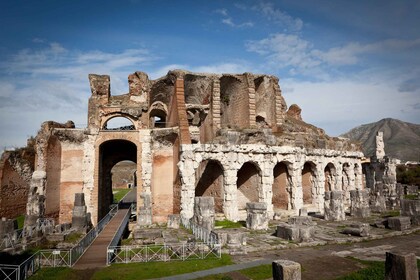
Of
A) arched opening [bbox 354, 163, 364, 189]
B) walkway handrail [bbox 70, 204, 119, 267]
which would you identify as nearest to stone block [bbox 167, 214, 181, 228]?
walkway handrail [bbox 70, 204, 119, 267]

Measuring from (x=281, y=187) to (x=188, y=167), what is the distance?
22.3ft

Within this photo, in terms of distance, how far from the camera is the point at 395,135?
9269cm

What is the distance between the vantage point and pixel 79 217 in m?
16.2

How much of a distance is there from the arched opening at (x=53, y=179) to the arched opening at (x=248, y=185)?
1042 cm

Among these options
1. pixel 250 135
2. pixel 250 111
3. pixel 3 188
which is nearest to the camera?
Answer: pixel 3 188

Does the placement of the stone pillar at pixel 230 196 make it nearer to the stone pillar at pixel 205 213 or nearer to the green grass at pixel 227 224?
the green grass at pixel 227 224

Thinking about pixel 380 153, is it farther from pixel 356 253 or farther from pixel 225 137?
pixel 356 253

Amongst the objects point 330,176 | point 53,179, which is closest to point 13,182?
point 53,179

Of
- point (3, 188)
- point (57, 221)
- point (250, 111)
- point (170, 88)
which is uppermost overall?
point (170, 88)

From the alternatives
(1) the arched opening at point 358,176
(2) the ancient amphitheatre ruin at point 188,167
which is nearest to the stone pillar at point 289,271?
(2) the ancient amphitheatre ruin at point 188,167

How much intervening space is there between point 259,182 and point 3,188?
1438 cm

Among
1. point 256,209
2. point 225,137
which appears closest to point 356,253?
point 256,209

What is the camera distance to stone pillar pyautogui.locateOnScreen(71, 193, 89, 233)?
52.5 feet

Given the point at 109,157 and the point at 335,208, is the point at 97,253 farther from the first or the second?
the point at 109,157
